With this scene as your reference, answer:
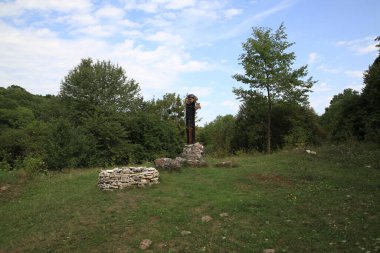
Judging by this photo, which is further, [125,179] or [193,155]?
[193,155]

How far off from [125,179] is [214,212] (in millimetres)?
5277

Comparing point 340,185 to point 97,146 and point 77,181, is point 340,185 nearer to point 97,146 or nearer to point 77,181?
point 77,181

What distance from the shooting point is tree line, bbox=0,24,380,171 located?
23719mm

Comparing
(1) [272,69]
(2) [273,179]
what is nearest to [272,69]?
(1) [272,69]

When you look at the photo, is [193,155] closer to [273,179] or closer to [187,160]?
[187,160]

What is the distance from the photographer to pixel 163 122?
36.2 m

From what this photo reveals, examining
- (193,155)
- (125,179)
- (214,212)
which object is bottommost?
(214,212)

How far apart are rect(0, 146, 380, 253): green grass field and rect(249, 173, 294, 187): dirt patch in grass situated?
0.13ft

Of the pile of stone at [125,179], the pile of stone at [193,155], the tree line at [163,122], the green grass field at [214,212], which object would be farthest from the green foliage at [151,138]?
the pile of stone at [125,179]

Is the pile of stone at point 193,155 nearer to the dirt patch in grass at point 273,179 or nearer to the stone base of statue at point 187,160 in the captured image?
the stone base of statue at point 187,160

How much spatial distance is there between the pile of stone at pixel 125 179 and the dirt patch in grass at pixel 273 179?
4441 mm

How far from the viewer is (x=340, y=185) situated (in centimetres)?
1273

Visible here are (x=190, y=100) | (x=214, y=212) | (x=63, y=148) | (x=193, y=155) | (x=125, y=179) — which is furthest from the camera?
(x=63, y=148)

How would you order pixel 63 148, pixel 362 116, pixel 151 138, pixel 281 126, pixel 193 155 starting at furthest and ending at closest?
pixel 151 138, pixel 281 126, pixel 63 148, pixel 362 116, pixel 193 155
